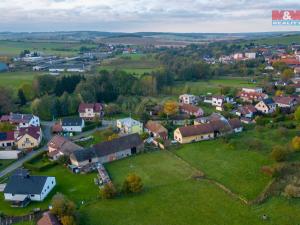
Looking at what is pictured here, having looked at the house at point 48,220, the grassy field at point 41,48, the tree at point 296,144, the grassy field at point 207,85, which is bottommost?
the house at point 48,220

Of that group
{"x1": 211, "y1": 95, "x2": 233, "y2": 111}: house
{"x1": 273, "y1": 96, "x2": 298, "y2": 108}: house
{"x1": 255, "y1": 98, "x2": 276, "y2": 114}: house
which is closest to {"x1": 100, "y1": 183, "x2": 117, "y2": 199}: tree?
{"x1": 255, "y1": 98, "x2": 276, "y2": 114}: house

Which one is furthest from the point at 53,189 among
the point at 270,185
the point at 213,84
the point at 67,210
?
the point at 213,84

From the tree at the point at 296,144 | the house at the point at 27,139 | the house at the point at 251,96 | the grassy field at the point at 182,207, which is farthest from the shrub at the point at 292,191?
the house at the point at 251,96

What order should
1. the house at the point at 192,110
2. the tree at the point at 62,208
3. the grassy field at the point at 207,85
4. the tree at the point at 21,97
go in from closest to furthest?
the tree at the point at 62,208 → the house at the point at 192,110 → the tree at the point at 21,97 → the grassy field at the point at 207,85

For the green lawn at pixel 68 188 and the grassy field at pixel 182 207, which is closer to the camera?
the grassy field at pixel 182 207

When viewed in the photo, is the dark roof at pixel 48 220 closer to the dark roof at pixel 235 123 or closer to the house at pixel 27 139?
the house at pixel 27 139
